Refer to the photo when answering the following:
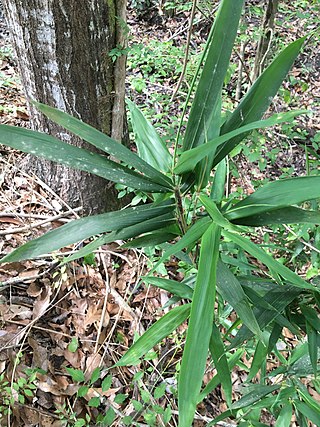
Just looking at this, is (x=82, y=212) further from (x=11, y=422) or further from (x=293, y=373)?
(x=293, y=373)

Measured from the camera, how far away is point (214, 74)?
694 millimetres

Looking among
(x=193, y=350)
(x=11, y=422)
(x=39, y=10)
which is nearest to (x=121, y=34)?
(x=39, y=10)

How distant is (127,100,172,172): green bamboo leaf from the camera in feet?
2.94

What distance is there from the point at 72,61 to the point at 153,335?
36.7 inches

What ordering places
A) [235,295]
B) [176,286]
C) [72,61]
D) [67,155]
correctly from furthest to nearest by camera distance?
[72,61]
[176,286]
[235,295]
[67,155]

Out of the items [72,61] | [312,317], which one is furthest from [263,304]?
[72,61]

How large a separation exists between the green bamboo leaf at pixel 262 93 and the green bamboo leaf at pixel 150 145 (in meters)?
0.16

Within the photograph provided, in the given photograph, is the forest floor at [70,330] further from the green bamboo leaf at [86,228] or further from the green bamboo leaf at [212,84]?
the green bamboo leaf at [212,84]

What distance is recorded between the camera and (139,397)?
133 cm

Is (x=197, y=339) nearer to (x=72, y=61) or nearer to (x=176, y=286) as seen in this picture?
(x=176, y=286)

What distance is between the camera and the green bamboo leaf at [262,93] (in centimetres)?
65

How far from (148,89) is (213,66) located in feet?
6.48

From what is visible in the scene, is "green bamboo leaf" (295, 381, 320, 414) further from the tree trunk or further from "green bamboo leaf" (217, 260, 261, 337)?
the tree trunk

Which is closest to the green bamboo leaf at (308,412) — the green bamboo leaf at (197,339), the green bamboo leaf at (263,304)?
the green bamboo leaf at (263,304)
